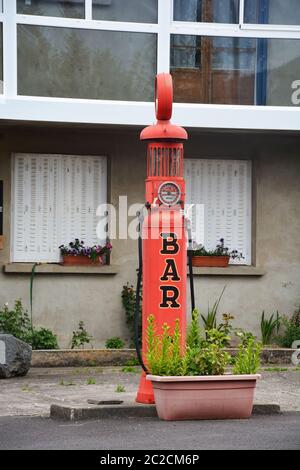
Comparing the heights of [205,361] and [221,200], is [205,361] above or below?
below

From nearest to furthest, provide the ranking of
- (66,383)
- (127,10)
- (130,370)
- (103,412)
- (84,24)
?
(103,412)
(66,383)
(130,370)
(84,24)
(127,10)

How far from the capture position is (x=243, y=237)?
1733 cm

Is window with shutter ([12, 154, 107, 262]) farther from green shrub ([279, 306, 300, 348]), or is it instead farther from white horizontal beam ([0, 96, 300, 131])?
green shrub ([279, 306, 300, 348])

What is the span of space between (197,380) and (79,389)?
10.4ft

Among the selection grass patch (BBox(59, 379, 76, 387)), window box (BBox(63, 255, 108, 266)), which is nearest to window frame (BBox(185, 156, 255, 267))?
window box (BBox(63, 255, 108, 266))

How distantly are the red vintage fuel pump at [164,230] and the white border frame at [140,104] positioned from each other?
15.3 ft

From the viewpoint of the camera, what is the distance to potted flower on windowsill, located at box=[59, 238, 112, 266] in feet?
54.5

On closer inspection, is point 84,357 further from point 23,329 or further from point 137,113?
point 137,113

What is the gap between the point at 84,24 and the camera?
1603 centimetres

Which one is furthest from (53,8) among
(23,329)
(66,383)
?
(66,383)

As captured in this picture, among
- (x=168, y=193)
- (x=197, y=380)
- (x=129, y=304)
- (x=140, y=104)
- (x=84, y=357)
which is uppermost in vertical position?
(x=140, y=104)
